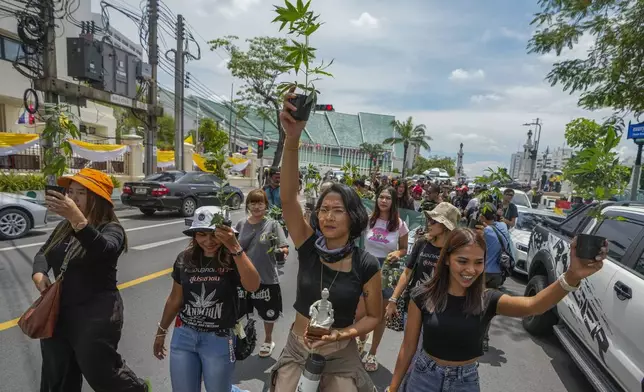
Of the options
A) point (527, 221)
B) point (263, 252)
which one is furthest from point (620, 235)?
point (527, 221)

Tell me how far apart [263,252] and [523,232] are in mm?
6143

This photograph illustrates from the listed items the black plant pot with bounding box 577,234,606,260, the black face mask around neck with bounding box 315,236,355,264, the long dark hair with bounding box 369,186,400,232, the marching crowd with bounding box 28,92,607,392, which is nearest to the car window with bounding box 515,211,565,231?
the long dark hair with bounding box 369,186,400,232

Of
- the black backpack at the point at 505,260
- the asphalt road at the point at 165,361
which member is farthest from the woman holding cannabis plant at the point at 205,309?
the black backpack at the point at 505,260

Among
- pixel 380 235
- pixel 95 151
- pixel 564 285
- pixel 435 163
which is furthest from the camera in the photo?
pixel 435 163

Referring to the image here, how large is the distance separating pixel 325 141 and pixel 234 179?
63.5m

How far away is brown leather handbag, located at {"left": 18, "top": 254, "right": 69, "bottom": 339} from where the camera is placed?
75.9 inches

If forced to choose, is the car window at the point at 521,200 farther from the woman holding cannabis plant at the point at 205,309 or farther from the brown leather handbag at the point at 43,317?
the brown leather handbag at the point at 43,317

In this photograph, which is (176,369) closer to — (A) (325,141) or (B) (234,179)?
(B) (234,179)

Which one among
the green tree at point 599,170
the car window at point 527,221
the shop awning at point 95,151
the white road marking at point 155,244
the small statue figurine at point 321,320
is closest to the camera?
the small statue figurine at point 321,320

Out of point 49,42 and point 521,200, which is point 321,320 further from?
point 49,42

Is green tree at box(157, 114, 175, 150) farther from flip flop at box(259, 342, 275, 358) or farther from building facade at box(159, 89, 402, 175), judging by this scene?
flip flop at box(259, 342, 275, 358)

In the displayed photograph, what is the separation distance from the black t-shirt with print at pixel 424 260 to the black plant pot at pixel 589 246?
4.29 feet

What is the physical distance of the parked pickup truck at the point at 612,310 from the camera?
240cm

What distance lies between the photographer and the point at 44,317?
1936 millimetres
